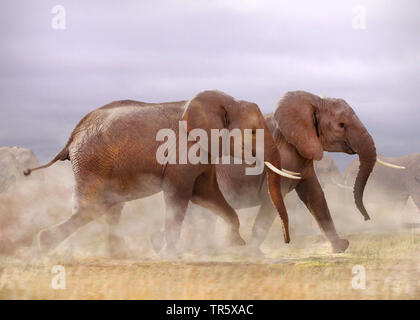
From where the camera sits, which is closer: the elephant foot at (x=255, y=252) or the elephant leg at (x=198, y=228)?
the elephant foot at (x=255, y=252)

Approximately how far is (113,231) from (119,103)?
2362 mm

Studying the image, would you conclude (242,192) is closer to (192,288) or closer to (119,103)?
(119,103)

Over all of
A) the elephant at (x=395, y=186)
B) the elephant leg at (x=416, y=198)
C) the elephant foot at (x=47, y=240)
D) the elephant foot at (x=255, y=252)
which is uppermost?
the elephant foot at (x=47, y=240)

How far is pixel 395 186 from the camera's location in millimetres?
23484

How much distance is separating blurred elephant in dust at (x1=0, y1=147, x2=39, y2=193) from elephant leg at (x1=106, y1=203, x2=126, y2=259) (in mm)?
9437

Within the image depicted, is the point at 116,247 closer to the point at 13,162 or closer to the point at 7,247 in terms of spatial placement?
the point at 7,247

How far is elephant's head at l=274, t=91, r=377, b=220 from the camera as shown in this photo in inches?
546

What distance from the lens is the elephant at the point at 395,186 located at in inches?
899

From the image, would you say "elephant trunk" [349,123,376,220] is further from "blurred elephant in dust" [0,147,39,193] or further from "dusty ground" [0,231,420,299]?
"blurred elephant in dust" [0,147,39,193]

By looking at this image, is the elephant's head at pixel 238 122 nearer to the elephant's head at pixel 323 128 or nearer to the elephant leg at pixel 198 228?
the elephant's head at pixel 323 128

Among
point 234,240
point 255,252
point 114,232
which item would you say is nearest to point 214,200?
point 234,240

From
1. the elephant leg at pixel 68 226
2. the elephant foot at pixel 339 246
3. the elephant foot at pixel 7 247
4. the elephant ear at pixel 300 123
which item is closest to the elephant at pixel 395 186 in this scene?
the elephant foot at pixel 339 246

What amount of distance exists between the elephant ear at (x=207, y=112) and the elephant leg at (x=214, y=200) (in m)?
0.77

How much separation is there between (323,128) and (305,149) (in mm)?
692
